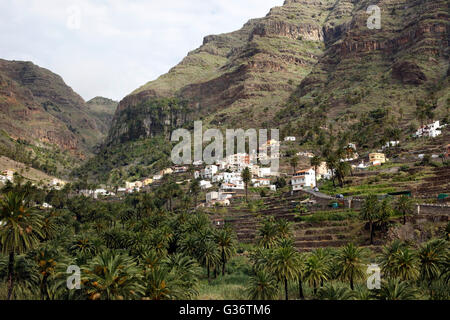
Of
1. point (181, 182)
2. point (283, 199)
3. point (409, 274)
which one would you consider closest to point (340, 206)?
point (283, 199)

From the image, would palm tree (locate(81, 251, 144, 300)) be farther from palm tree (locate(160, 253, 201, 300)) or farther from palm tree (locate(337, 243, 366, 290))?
palm tree (locate(337, 243, 366, 290))

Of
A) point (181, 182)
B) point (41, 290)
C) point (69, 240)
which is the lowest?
point (41, 290)

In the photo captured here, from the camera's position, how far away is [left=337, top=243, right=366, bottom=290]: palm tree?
161 ft

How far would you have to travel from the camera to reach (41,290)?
5100cm

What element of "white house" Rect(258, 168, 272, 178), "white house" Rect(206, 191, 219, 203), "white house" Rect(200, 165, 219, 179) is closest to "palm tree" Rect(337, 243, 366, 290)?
"white house" Rect(206, 191, 219, 203)

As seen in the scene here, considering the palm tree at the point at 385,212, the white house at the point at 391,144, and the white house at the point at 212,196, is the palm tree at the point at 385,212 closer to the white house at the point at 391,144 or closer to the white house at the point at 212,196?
the white house at the point at 391,144

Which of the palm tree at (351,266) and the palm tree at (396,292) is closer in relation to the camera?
the palm tree at (396,292)

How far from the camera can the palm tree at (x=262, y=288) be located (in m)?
47.4

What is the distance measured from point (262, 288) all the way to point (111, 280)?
60.5 feet

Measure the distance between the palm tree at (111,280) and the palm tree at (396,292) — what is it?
71.3 feet

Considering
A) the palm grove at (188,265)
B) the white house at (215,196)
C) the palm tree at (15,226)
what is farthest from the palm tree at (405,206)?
the white house at (215,196)
